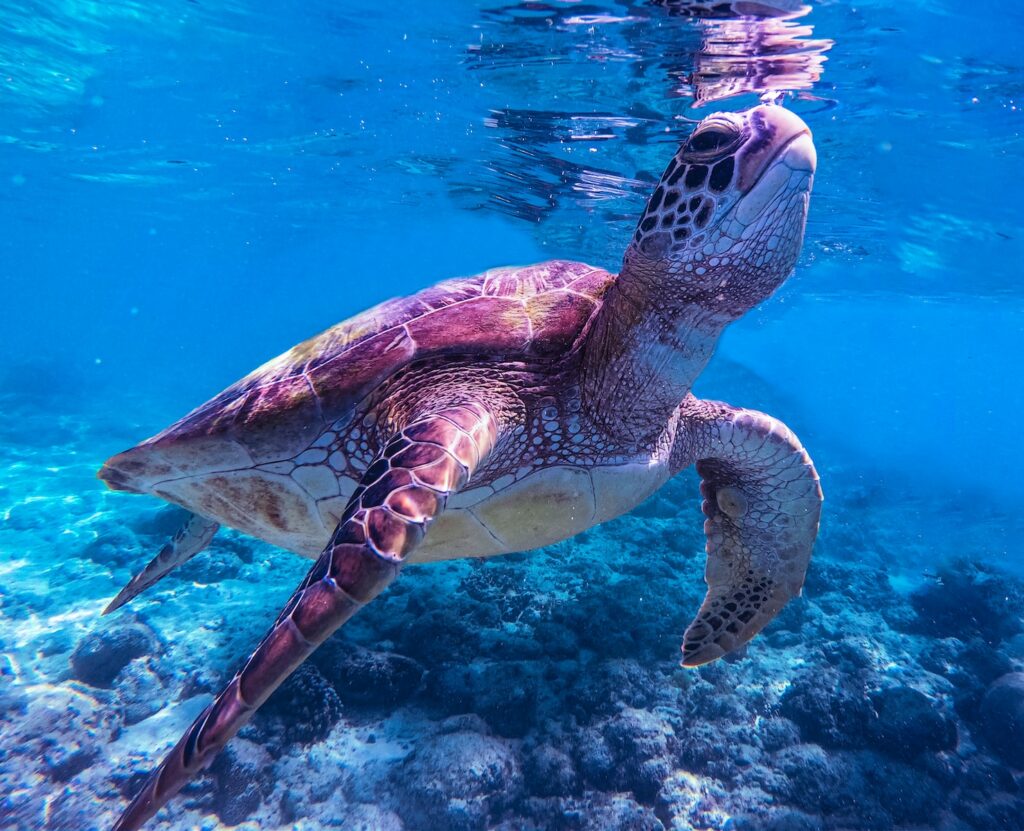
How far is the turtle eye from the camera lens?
225cm

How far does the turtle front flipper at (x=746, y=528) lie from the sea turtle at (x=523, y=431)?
15mm

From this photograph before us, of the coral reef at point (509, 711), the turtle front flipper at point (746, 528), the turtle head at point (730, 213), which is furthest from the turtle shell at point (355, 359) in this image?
the coral reef at point (509, 711)

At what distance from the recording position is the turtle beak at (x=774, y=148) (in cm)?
213

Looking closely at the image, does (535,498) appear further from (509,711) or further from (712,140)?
(509,711)

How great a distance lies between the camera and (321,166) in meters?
21.6

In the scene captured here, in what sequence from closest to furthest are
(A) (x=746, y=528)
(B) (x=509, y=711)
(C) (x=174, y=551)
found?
(A) (x=746, y=528), (C) (x=174, y=551), (B) (x=509, y=711)

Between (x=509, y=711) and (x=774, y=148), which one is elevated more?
(x=774, y=148)

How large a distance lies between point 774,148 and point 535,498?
2063 mm

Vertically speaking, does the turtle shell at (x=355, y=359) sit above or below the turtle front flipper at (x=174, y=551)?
above

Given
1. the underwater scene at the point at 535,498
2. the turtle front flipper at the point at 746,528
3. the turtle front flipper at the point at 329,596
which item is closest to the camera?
the turtle front flipper at the point at 329,596

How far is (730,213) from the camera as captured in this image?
2.24 m

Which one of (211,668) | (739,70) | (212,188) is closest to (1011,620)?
(739,70)

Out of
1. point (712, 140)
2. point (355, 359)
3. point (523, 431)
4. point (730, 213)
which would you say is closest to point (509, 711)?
point (523, 431)

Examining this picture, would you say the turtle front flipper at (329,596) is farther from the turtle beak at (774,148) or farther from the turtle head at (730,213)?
the turtle beak at (774,148)
